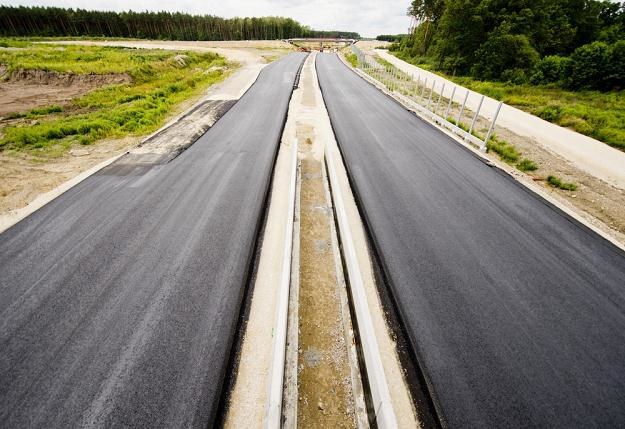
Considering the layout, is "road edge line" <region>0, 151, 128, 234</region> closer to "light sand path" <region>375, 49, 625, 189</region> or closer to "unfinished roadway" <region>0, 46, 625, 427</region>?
"unfinished roadway" <region>0, 46, 625, 427</region>

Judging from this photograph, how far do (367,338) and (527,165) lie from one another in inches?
332

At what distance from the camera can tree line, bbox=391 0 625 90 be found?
19000 millimetres

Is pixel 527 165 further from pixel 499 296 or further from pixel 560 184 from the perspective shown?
pixel 499 296

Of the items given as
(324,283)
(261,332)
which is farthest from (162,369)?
(324,283)

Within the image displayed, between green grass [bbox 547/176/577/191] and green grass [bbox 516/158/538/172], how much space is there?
0.74 meters

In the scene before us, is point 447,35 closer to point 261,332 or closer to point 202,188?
point 202,188

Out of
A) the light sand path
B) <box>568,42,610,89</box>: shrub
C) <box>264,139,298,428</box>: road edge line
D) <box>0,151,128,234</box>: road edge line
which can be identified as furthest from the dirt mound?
<box>568,42,610,89</box>: shrub

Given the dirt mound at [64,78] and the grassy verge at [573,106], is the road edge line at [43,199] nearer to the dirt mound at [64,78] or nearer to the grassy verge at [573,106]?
the grassy verge at [573,106]

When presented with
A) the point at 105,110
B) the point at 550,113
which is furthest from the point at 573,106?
the point at 105,110

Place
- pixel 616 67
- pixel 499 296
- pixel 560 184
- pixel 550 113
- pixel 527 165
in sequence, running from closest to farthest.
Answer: pixel 499 296
pixel 560 184
pixel 527 165
pixel 550 113
pixel 616 67

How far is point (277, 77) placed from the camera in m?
23.3

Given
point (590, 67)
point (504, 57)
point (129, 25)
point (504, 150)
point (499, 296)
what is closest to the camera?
point (499, 296)

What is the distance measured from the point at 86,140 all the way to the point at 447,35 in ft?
111

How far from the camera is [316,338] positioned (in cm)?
365
